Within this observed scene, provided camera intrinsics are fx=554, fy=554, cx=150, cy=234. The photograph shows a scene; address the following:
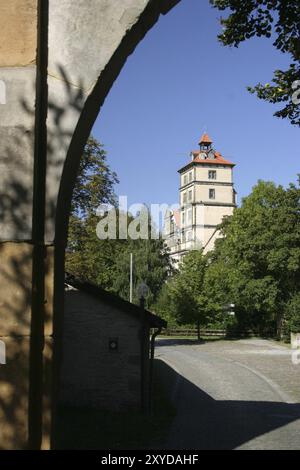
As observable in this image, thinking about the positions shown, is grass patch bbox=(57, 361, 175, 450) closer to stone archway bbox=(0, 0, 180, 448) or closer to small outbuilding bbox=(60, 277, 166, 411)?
small outbuilding bbox=(60, 277, 166, 411)

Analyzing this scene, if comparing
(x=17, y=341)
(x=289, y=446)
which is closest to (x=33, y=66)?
(x=17, y=341)

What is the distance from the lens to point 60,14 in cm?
342

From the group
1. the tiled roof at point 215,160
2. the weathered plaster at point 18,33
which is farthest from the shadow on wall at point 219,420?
the tiled roof at point 215,160

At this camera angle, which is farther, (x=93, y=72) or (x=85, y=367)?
(x=85, y=367)

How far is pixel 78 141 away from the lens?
3443 millimetres

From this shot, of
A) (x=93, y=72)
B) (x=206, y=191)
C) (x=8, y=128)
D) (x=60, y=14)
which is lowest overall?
(x=8, y=128)

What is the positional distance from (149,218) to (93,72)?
54863 millimetres

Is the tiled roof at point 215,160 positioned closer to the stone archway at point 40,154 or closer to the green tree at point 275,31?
the green tree at point 275,31

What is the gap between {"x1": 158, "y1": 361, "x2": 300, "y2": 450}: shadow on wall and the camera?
32.4 feet

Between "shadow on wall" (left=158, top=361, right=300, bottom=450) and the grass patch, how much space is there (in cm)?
36

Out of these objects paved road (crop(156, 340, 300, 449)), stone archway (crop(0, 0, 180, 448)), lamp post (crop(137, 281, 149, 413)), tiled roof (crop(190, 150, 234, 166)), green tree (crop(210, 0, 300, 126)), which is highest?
tiled roof (crop(190, 150, 234, 166))

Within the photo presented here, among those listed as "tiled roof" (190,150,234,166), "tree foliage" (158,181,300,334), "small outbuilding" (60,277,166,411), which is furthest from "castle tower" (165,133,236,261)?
"small outbuilding" (60,277,166,411)

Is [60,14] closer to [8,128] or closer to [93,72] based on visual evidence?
[93,72]

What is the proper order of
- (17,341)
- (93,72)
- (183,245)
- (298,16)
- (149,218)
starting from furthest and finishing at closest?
(183,245)
(149,218)
(298,16)
(93,72)
(17,341)
